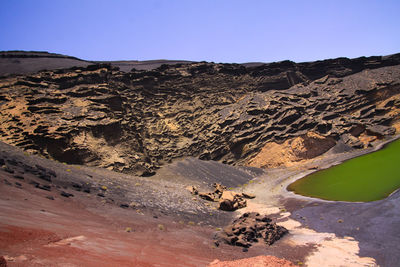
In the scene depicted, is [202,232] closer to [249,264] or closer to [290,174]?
[249,264]

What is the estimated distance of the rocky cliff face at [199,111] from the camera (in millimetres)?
24750

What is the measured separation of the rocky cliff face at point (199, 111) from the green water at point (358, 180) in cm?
672

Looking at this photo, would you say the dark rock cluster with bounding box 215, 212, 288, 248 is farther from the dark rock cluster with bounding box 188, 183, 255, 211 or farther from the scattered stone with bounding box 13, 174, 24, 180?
the scattered stone with bounding box 13, 174, 24, 180

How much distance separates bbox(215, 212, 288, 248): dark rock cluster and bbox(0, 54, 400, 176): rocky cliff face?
15.7 meters

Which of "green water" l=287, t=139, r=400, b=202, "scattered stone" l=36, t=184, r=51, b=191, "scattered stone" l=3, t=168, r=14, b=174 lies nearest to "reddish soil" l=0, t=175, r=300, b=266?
"scattered stone" l=36, t=184, r=51, b=191

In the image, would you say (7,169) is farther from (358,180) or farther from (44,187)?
(358,180)

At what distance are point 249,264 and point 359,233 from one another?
6404 mm

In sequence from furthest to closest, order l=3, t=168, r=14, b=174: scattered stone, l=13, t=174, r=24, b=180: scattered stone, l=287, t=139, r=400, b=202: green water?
l=287, t=139, r=400, b=202: green water, l=3, t=168, r=14, b=174: scattered stone, l=13, t=174, r=24, b=180: scattered stone

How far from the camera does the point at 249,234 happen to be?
11.8 m

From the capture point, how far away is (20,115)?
78.6 ft

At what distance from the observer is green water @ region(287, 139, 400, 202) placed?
1705 cm

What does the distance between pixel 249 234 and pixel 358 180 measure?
1328 centimetres

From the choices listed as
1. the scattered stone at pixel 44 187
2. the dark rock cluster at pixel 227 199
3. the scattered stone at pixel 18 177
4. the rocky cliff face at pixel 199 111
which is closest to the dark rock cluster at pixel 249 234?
the dark rock cluster at pixel 227 199

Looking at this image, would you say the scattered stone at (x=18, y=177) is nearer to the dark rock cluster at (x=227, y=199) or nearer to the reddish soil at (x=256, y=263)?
the reddish soil at (x=256, y=263)
